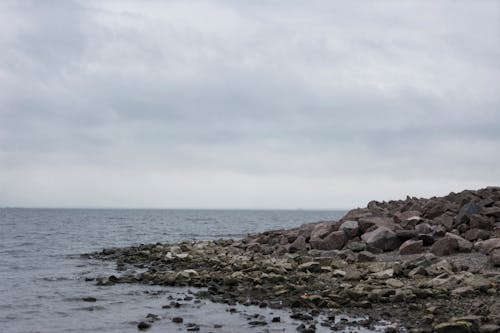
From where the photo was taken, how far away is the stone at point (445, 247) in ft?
77.4

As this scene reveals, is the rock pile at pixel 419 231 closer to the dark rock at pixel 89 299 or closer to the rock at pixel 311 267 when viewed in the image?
the rock at pixel 311 267

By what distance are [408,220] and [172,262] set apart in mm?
12418

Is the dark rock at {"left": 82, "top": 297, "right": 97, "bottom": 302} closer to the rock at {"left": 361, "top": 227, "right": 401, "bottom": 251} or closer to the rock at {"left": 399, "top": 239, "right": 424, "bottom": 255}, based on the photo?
the rock at {"left": 361, "top": 227, "right": 401, "bottom": 251}

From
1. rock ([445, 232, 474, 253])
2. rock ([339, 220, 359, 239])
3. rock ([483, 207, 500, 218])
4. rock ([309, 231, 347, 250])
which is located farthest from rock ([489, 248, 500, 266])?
rock ([339, 220, 359, 239])

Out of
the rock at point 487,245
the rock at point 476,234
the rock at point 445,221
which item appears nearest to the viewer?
the rock at point 487,245

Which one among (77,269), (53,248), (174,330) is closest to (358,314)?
(174,330)

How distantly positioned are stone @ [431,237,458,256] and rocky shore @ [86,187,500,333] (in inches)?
1.5

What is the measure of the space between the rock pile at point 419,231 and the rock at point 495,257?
2.4 inches

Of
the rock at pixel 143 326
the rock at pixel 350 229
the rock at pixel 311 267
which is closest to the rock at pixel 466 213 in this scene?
the rock at pixel 350 229

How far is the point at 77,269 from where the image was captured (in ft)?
101

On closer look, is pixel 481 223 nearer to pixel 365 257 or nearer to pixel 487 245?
pixel 487 245

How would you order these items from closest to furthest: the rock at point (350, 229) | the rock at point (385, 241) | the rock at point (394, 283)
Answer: the rock at point (394, 283) < the rock at point (385, 241) < the rock at point (350, 229)

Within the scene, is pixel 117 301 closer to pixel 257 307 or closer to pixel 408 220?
pixel 257 307

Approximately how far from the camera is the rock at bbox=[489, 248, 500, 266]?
20.2 metres
